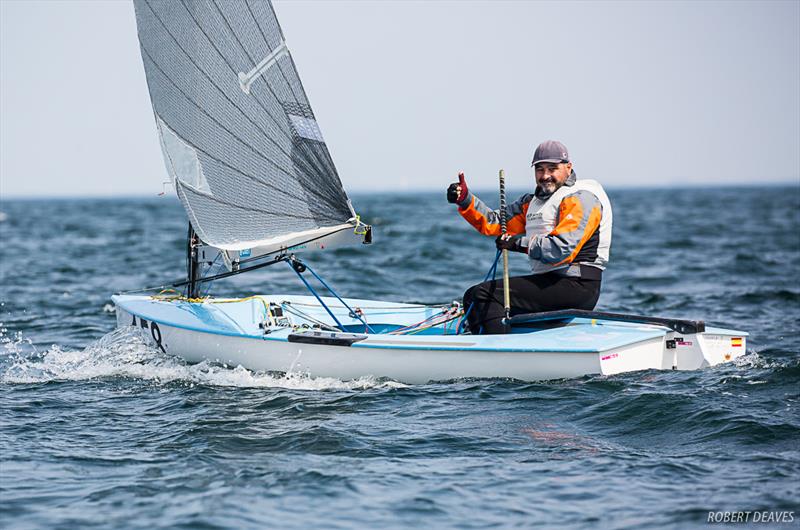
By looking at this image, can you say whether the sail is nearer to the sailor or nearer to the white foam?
the white foam

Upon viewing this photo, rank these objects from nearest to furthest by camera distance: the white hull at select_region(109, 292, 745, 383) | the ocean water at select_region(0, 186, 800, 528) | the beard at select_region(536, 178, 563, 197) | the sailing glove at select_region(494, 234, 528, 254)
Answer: the ocean water at select_region(0, 186, 800, 528)
the white hull at select_region(109, 292, 745, 383)
the sailing glove at select_region(494, 234, 528, 254)
the beard at select_region(536, 178, 563, 197)

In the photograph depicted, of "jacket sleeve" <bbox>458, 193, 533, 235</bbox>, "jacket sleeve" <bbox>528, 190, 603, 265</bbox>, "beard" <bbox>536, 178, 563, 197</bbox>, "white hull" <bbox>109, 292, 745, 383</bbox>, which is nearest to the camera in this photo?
"white hull" <bbox>109, 292, 745, 383</bbox>

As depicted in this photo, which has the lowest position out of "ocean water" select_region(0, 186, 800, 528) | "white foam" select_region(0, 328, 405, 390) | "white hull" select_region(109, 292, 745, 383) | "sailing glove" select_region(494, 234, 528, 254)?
"ocean water" select_region(0, 186, 800, 528)

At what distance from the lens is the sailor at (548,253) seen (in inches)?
246

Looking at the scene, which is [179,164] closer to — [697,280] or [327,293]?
[327,293]

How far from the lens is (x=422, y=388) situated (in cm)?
612

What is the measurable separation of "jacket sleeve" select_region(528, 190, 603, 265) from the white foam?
1302 millimetres

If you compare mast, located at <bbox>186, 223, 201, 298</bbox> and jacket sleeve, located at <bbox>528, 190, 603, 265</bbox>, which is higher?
jacket sleeve, located at <bbox>528, 190, 603, 265</bbox>

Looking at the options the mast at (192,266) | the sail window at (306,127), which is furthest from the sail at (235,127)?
the mast at (192,266)

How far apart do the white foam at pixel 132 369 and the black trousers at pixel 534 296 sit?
2.65 ft

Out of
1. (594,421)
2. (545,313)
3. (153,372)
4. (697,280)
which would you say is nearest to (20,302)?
(153,372)

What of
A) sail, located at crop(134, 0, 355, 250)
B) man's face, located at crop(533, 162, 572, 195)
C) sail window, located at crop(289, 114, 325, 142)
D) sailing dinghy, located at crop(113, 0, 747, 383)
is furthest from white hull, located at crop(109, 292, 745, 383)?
sail window, located at crop(289, 114, 325, 142)

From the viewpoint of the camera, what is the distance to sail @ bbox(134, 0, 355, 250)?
678 cm

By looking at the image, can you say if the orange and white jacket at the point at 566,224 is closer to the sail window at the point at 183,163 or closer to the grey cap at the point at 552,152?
the grey cap at the point at 552,152
